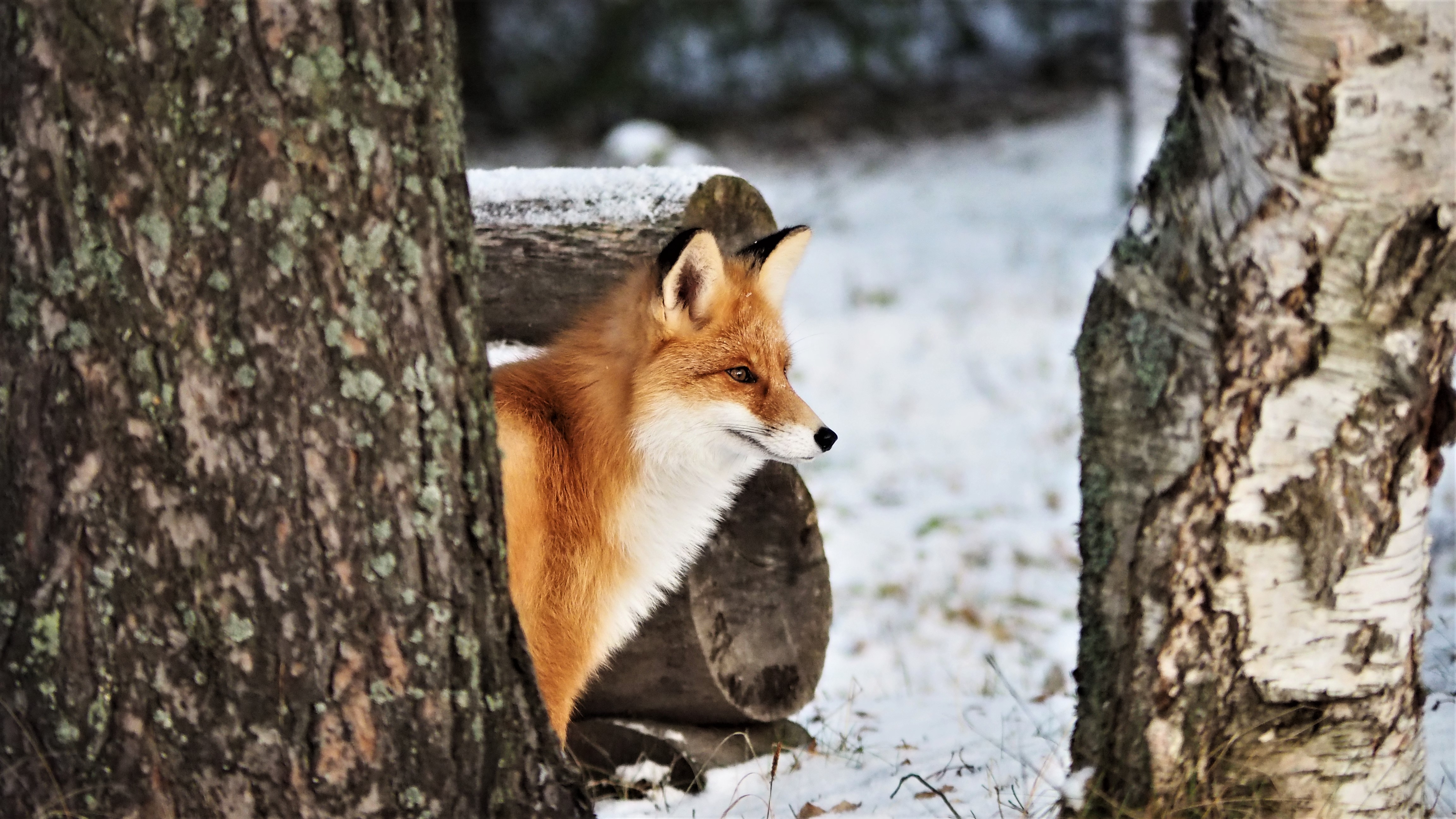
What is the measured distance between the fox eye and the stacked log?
1.42 feet

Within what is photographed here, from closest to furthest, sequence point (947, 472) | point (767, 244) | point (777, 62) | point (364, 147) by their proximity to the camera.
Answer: point (364, 147)
point (767, 244)
point (947, 472)
point (777, 62)

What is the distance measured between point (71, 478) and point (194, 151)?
0.68 m

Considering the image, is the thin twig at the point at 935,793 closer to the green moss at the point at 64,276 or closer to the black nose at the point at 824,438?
the black nose at the point at 824,438

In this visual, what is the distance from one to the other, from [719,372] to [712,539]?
75 centimetres

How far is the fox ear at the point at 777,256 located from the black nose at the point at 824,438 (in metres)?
0.59

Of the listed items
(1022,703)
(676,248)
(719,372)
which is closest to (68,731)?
(676,248)

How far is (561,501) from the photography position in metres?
3.74

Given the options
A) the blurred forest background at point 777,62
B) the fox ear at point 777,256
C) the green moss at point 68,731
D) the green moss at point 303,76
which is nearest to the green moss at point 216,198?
the green moss at point 303,76

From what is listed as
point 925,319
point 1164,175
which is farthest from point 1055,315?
point 1164,175

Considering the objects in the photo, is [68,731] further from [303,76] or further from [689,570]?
[689,570]

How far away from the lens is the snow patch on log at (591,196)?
14.1ft

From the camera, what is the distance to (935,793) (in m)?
3.31

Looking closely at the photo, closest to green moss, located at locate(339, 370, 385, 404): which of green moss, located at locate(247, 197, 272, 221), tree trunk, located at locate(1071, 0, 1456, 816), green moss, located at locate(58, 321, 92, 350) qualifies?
green moss, located at locate(247, 197, 272, 221)

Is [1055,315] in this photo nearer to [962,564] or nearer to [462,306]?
[962,564]
